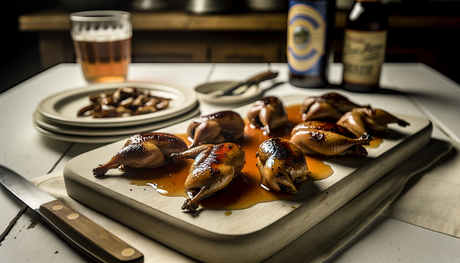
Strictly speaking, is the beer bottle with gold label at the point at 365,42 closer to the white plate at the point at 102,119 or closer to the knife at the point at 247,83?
the knife at the point at 247,83

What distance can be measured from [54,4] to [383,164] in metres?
3.89

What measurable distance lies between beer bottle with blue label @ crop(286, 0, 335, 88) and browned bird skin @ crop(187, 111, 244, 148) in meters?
0.74

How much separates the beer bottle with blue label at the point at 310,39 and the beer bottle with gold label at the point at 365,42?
0.29 feet

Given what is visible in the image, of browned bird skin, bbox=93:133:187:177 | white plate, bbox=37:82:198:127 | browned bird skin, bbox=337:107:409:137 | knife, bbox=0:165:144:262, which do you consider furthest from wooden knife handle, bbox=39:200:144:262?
browned bird skin, bbox=337:107:409:137

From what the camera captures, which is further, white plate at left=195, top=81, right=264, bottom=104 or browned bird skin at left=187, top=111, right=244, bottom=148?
white plate at left=195, top=81, right=264, bottom=104

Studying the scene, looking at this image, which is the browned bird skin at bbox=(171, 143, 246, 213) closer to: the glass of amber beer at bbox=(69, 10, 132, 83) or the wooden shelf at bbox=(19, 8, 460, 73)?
the glass of amber beer at bbox=(69, 10, 132, 83)

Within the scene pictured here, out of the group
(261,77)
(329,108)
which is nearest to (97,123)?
(329,108)

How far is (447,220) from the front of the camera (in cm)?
84

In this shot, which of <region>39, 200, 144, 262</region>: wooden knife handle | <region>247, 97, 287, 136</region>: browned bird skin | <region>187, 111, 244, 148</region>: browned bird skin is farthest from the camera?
<region>247, 97, 287, 136</region>: browned bird skin

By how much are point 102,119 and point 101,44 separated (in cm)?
65

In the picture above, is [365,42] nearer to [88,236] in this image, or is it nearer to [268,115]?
[268,115]

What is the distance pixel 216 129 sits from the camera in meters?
1.04

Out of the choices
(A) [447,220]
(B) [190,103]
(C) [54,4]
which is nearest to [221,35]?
(C) [54,4]

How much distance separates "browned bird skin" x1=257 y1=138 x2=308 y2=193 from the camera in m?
0.79
